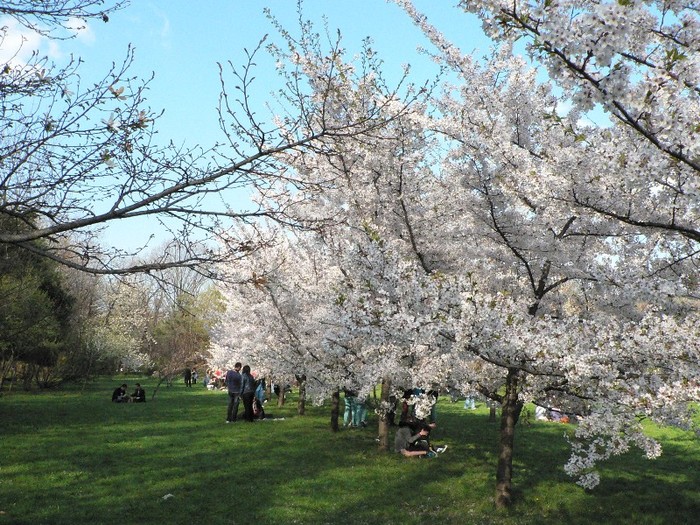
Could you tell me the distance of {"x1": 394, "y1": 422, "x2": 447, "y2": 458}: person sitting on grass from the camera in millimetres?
12570

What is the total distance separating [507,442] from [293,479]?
3.79 meters

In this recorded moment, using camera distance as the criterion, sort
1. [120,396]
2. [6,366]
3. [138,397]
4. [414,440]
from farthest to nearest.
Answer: [6,366], [138,397], [120,396], [414,440]

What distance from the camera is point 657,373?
6.06 m

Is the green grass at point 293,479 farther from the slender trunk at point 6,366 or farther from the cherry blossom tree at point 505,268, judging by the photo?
the slender trunk at point 6,366

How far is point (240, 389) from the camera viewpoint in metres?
17.3

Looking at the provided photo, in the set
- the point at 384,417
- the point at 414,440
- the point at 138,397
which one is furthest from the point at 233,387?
the point at 138,397

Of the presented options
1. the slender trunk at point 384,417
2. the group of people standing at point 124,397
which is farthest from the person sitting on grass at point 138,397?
the slender trunk at point 384,417

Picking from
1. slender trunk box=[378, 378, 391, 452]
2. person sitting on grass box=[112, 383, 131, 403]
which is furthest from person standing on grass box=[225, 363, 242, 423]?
person sitting on grass box=[112, 383, 131, 403]

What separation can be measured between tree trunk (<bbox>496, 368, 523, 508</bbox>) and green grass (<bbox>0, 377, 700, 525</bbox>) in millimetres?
234

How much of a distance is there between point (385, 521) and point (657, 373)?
4.27 m

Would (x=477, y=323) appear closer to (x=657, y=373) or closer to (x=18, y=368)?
(x=657, y=373)

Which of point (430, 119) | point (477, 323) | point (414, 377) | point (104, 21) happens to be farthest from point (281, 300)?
point (104, 21)

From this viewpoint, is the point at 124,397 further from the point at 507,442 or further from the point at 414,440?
Result: the point at 507,442

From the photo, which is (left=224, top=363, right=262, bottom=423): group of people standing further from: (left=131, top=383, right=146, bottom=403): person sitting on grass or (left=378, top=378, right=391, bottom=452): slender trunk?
(left=131, top=383, right=146, bottom=403): person sitting on grass
